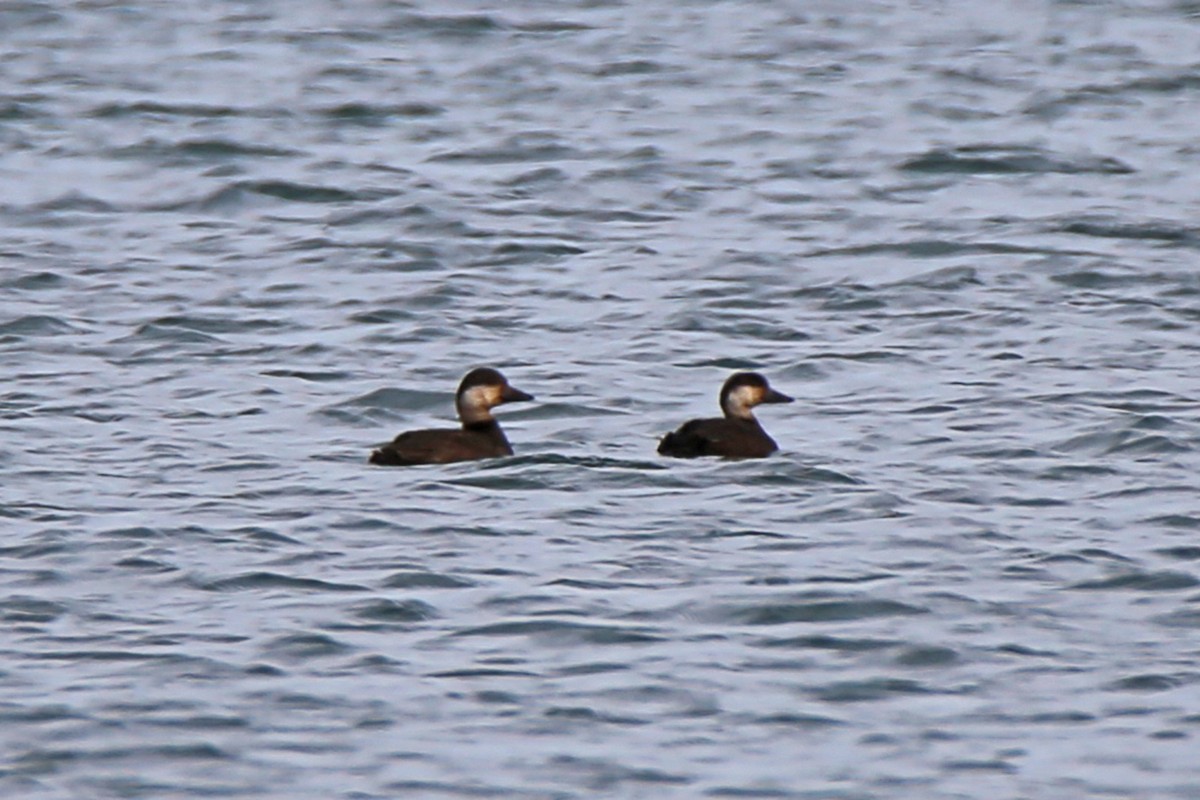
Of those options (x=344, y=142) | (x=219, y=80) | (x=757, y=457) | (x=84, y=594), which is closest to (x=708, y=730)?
(x=84, y=594)

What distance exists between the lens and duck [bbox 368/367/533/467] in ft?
38.4

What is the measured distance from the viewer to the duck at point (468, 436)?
38.4 feet

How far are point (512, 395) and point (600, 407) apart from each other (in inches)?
33.1

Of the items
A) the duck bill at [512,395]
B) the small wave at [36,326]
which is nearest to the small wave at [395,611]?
the duck bill at [512,395]

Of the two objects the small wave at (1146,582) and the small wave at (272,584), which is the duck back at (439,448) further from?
the small wave at (1146,582)

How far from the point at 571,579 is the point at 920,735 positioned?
2.14 meters

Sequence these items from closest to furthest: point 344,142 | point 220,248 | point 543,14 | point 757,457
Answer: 1. point 757,457
2. point 220,248
3. point 344,142
4. point 543,14

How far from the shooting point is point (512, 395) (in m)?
12.5

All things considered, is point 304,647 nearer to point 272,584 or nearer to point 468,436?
point 272,584

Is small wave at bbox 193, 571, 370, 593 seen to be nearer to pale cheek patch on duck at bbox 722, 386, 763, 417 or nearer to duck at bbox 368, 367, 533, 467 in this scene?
duck at bbox 368, 367, 533, 467

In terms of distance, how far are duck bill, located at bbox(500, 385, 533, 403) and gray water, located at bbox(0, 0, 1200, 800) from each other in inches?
9.7

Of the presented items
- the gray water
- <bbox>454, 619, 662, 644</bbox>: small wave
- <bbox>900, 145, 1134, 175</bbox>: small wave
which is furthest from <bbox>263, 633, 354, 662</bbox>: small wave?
<bbox>900, 145, 1134, 175</bbox>: small wave

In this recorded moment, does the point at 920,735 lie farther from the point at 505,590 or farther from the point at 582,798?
the point at 505,590

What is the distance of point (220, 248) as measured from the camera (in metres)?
17.4
